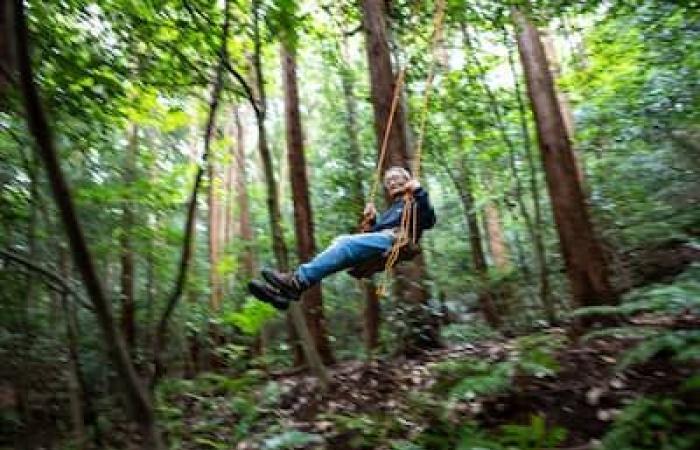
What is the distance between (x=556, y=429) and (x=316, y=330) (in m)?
5.28

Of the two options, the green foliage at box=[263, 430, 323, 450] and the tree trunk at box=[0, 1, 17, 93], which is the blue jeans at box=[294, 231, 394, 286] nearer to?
the green foliage at box=[263, 430, 323, 450]

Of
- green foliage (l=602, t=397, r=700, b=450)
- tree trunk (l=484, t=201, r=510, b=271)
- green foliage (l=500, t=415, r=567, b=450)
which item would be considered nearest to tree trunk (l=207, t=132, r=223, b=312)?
tree trunk (l=484, t=201, r=510, b=271)

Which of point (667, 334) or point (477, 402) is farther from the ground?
point (667, 334)

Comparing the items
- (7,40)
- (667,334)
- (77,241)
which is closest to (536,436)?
(667,334)

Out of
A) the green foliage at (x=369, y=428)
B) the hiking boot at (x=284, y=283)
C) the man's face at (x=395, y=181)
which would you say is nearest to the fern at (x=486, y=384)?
the green foliage at (x=369, y=428)

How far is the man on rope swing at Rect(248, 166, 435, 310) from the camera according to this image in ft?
16.6

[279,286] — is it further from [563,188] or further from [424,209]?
[563,188]

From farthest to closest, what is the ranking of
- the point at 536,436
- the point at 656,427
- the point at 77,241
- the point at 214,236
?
1. the point at 214,236
2. the point at 536,436
3. the point at 656,427
4. the point at 77,241

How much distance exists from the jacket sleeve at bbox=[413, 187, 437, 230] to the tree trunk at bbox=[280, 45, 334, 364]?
3.86 metres

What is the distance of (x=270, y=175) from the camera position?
20.3 feet

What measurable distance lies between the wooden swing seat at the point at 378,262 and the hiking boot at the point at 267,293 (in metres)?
0.76

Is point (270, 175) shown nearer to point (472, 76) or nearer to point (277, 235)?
point (277, 235)

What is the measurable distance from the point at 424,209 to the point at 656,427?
7.72 ft

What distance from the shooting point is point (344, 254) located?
5.25m
